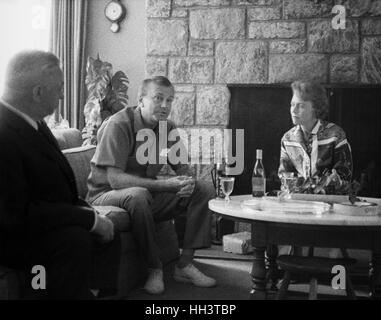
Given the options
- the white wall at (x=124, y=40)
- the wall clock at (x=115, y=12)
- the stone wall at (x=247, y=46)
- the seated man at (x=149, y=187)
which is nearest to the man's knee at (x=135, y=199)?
the seated man at (x=149, y=187)

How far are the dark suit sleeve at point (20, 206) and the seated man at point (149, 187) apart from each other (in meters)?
0.85

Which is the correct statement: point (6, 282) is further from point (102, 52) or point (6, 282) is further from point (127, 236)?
point (102, 52)

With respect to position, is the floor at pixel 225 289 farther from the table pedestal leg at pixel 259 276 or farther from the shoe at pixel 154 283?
the table pedestal leg at pixel 259 276

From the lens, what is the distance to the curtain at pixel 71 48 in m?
4.61

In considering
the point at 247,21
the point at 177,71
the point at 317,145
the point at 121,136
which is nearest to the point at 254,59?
the point at 247,21

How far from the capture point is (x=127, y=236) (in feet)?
8.43

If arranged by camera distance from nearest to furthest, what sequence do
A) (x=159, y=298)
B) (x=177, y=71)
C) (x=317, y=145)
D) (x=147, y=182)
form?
(x=159, y=298) → (x=147, y=182) → (x=317, y=145) → (x=177, y=71)

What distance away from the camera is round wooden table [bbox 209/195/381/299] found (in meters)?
1.87

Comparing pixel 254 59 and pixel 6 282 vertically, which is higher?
pixel 254 59

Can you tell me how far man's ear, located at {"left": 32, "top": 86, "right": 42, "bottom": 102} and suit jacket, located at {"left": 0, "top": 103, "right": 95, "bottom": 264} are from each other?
0.31 feet

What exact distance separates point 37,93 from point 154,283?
1.19 metres

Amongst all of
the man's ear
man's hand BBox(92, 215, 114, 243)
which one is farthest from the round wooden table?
the man's ear
